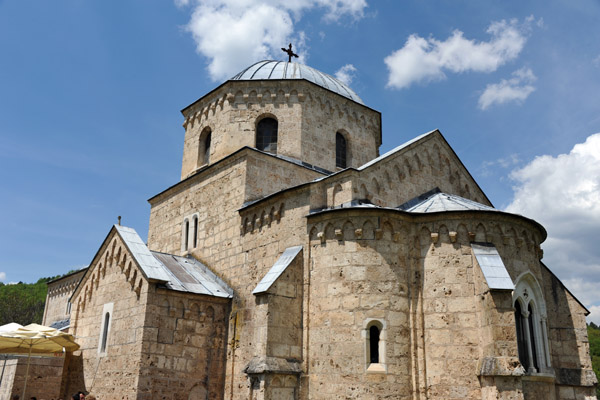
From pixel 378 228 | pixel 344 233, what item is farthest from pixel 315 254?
pixel 378 228

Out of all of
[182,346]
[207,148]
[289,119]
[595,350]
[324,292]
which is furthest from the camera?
[595,350]

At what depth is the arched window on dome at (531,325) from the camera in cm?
1189

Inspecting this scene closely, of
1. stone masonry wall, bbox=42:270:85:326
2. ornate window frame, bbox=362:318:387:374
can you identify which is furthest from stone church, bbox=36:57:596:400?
stone masonry wall, bbox=42:270:85:326

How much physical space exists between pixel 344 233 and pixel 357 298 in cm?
159

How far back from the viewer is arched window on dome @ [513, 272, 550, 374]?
11.9 metres

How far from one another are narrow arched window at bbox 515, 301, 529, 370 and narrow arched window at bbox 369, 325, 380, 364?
3.30 metres

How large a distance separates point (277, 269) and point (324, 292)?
1.29 m

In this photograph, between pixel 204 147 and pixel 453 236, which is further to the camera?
pixel 204 147

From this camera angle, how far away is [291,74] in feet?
63.7

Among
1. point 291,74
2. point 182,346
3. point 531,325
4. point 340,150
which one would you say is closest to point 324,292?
point 182,346

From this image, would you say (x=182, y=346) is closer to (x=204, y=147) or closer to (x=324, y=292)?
(x=324, y=292)

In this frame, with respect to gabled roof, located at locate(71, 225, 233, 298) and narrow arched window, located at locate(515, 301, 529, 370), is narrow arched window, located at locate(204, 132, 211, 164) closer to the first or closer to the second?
gabled roof, located at locate(71, 225, 233, 298)

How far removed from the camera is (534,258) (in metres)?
13.1

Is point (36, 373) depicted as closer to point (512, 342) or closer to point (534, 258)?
point (512, 342)
